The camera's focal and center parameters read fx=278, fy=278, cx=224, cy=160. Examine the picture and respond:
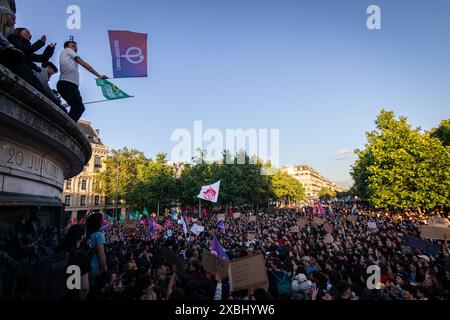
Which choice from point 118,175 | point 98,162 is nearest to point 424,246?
point 118,175

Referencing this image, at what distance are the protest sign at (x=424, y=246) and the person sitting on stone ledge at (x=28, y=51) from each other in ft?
41.9

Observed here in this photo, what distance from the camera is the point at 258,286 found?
5234mm

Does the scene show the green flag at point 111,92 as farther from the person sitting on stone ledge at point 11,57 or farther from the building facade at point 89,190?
the building facade at point 89,190

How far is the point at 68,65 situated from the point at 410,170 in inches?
1182

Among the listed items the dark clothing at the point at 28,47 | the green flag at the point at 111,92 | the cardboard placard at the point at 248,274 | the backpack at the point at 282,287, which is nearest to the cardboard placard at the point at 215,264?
the cardboard placard at the point at 248,274

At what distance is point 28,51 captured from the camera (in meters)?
4.36

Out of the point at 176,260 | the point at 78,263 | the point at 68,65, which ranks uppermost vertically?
the point at 68,65

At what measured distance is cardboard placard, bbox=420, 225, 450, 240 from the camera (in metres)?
11.4

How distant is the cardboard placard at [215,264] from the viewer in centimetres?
586

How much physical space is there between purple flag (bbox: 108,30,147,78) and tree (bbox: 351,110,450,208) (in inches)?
1081

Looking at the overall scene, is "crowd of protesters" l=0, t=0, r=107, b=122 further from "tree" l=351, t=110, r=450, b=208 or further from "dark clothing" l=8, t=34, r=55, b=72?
"tree" l=351, t=110, r=450, b=208

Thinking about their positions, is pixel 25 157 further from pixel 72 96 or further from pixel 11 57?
pixel 72 96
